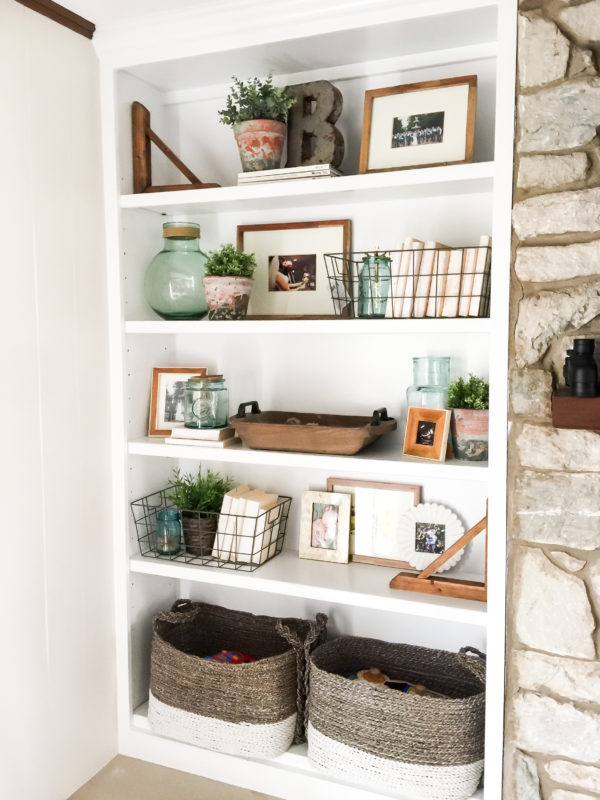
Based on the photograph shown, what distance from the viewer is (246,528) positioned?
2.19m

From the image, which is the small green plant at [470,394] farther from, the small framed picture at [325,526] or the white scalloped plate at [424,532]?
the small framed picture at [325,526]

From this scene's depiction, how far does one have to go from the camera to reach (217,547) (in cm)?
224

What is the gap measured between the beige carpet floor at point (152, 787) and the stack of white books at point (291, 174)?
1.75m

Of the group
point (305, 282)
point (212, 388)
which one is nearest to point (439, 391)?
point (305, 282)

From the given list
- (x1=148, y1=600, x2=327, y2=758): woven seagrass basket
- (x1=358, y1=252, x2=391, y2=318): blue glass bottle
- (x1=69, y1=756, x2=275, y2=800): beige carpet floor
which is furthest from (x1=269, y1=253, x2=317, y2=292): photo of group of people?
(x1=69, y1=756, x2=275, y2=800): beige carpet floor

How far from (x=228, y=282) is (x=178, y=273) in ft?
0.71

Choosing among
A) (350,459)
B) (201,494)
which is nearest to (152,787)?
(201,494)

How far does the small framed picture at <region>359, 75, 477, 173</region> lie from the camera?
1886mm

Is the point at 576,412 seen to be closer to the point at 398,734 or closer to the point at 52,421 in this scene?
the point at 398,734

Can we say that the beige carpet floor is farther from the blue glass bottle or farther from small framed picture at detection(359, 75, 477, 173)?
small framed picture at detection(359, 75, 477, 173)

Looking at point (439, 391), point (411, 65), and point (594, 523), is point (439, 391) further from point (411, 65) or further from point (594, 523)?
point (411, 65)

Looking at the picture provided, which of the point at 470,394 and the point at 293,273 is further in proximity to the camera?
the point at 293,273

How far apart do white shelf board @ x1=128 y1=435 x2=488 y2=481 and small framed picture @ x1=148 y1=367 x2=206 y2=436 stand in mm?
67

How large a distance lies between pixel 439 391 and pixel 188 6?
1.23 meters
